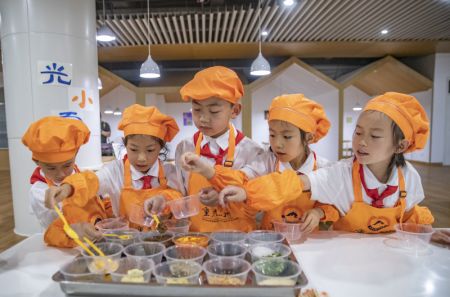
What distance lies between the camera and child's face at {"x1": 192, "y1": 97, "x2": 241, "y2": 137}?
1527 mm

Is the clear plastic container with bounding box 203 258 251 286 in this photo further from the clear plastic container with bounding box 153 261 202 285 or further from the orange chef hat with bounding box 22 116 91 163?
the orange chef hat with bounding box 22 116 91 163

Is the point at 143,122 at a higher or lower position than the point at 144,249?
higher

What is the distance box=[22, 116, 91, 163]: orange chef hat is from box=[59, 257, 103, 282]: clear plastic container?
64 cm

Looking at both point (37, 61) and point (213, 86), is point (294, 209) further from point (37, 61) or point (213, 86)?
point (37, 61)

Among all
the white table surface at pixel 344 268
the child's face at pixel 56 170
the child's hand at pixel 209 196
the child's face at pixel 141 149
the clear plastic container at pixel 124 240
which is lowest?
the white table surface at pixel 344 268

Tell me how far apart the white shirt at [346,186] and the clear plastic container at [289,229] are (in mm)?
207

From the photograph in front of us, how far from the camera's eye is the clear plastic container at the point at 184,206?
136 cm

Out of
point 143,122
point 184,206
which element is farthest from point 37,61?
point 184,206

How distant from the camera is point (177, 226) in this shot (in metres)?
1.30

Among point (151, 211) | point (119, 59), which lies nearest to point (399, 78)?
point (119, 59)

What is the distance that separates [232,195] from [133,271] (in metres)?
0.55

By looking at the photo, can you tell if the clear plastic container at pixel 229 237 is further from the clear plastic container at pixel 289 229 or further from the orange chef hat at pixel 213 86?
the orange chef hat at pixel 213 86

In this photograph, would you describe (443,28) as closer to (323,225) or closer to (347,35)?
(347,35)

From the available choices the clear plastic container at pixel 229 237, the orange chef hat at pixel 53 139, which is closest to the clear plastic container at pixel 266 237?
the clear plastic container at pixel 229 237
